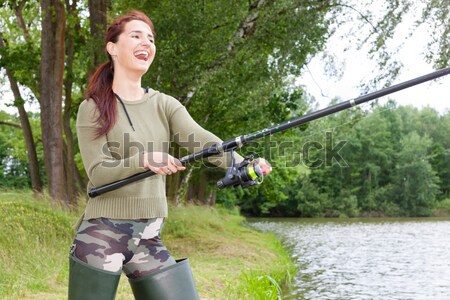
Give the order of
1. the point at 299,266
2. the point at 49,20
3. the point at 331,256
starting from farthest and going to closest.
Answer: the point at 331,256 → the point at 299,266 → the point at 49,20

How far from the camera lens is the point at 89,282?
10.0 feet

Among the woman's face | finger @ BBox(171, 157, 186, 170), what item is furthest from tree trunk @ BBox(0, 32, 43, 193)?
finger @ BBox(171, 157, 186, 170)

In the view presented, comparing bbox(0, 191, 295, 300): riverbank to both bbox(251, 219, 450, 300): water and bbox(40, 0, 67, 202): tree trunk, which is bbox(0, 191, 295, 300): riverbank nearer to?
bbox(251, 219, 450, 300): water

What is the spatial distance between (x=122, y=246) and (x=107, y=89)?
92 cm

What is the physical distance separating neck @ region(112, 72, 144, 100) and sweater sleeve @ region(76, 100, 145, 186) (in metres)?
0.20

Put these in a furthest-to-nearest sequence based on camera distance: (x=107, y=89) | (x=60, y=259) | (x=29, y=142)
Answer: (x=29, y=142)
(x=60, y=259)
(x=107, y=89)

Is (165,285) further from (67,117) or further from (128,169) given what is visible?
(67,117)

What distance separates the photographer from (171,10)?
13211 mm

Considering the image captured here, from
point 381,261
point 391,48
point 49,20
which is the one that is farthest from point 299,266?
point 49,20

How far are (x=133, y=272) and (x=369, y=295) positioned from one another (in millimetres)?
10497

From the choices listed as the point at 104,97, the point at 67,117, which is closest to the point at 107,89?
the point at 104,97

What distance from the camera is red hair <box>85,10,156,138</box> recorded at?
321 centimetres

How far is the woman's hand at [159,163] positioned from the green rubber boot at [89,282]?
1.98ft

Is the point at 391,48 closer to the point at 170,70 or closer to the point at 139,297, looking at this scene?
the point at 170,70
